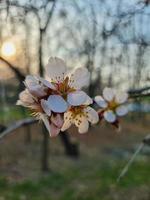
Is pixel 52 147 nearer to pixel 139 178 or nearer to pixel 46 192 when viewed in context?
pixel 139 178

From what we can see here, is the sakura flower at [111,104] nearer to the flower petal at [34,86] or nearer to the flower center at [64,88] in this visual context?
the flower center at [64,88]

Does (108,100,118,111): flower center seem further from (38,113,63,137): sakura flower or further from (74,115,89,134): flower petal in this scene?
(38,113,63,137): sakura flower

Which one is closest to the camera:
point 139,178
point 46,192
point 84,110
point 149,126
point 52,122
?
point 52,122

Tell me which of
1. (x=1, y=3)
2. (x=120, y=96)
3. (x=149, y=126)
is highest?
(x=1, y=3)

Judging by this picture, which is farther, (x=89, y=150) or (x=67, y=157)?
(x=89, y=150)

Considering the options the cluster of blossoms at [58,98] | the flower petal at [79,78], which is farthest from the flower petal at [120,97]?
the flower petal at [79,78]

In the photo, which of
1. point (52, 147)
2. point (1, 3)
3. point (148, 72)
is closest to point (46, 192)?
point (52, 147)
